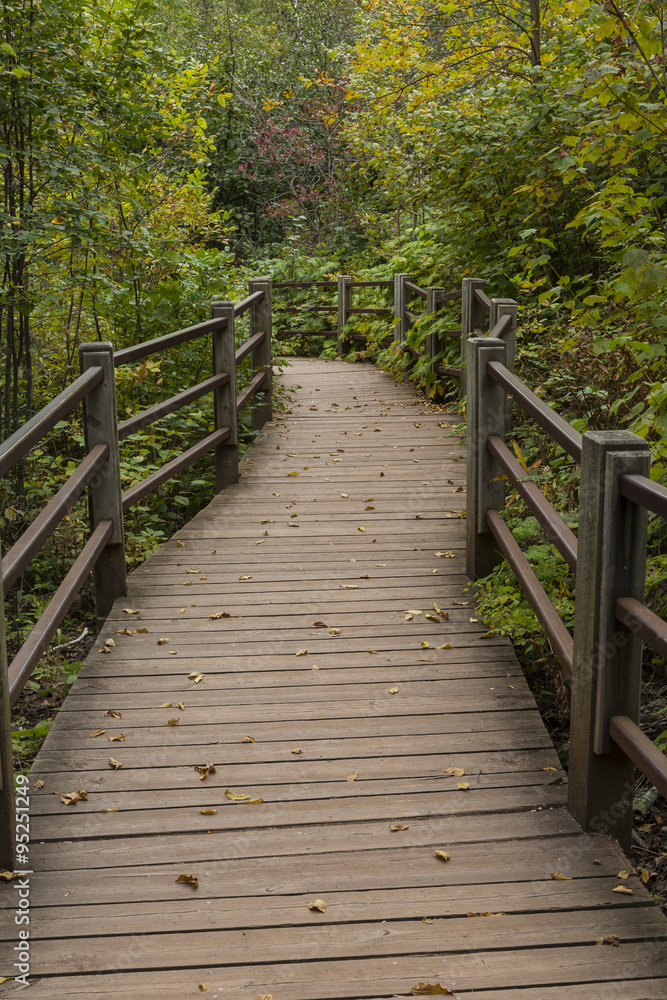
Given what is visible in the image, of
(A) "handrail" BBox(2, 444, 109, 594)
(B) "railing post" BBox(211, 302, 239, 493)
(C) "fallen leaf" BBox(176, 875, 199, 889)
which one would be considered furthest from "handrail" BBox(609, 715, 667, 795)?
(B) "railing post" BBox(211, 302, 239, 493)

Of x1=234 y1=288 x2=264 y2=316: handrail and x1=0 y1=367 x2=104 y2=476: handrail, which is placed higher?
x1=234 y1=288 x2=264 y2=316: handrail

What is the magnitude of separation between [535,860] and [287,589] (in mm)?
2418

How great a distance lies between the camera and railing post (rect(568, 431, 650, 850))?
102 inches

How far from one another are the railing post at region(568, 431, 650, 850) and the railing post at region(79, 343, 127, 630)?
2.56 m

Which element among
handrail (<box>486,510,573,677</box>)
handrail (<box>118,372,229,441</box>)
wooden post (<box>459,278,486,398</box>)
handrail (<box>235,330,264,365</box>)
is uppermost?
wooden post (<box>459,278,486,398</box>)

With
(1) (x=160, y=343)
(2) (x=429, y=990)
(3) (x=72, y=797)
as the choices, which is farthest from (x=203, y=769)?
(1) (x=160, y=343)

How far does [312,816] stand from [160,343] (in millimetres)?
3020

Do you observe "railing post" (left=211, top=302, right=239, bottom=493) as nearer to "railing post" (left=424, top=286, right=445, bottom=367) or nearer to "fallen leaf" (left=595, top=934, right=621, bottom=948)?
"railing post" (left=424, top=286, right=445, bottom=367)

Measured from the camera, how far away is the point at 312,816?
298 centimetres

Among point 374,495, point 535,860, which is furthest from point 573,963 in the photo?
point 374,495

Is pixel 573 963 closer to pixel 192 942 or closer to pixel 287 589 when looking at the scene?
pixel 192 942

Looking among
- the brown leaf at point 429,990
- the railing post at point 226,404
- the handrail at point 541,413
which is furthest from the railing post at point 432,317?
the brown leaf at point 429,990

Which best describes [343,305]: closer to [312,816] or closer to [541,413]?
[541,413]

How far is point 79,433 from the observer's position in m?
7.99
